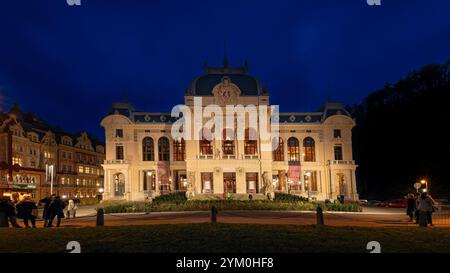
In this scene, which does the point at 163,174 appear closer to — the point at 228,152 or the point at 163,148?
the point at 163,148

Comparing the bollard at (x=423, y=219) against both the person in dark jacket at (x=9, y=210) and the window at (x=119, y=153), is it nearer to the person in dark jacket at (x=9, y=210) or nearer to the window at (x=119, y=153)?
the person in dark jacket at (x=9, y=210)

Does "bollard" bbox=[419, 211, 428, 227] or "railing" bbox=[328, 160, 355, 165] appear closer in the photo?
"bollard" bbox=[419, 211, 428, 227]

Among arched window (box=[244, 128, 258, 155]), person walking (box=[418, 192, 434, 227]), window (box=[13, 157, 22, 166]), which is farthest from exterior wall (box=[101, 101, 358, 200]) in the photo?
person walking (box=[418, 192, 434, 227])

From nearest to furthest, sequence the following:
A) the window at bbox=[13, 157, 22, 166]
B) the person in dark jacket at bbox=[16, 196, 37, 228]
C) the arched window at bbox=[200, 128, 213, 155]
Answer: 1. the person in dark jacket at bbox=[16, 196, 37, 228]
2. the arched window at bbox=[200, 128, 213, 155]
3. the window at bbox=[13, 157, 22, 166]

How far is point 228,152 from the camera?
55781mm

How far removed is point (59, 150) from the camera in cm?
7750

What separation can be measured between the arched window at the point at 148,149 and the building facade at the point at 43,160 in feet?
41.1

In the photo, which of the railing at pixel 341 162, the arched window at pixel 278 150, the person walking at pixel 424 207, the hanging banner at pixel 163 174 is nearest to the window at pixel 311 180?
the railing at pixel 341 162

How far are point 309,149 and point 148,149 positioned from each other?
23961mm

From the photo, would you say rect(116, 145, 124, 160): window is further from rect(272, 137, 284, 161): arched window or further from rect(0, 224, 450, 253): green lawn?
rect(0, 224, 450, 253): green lawn

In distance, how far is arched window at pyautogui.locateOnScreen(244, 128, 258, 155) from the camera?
55625mm

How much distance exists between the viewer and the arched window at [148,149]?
59.2 meters

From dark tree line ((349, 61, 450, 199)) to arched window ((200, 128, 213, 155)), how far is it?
2834 cm
